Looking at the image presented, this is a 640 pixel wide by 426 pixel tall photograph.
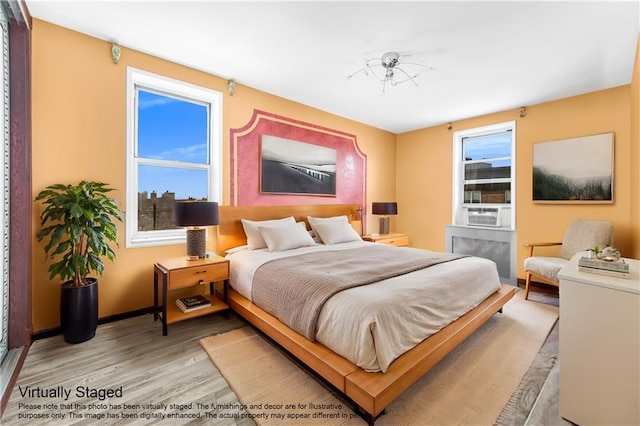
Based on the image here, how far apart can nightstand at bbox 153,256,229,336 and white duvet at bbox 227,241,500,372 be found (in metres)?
1.29

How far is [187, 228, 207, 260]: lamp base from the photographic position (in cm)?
282

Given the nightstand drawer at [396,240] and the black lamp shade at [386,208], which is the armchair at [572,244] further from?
the black lamp shade at [386,208]

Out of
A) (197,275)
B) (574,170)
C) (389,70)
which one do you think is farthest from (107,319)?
(574,170)

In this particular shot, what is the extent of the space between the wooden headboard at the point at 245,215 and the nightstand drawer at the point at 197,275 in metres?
0.60

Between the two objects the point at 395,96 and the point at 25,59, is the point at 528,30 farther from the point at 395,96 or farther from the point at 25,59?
the point at 25,59

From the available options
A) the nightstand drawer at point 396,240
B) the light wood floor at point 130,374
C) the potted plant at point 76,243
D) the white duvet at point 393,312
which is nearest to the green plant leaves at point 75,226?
the potted plant at point 76,243

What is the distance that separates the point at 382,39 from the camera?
8.27 feet

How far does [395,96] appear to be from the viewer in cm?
381

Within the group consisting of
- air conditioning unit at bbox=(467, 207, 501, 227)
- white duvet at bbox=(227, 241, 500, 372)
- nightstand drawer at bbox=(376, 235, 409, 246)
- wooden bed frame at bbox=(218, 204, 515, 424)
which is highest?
air conditioning unit at bbox=(467, 207, 501, 227)

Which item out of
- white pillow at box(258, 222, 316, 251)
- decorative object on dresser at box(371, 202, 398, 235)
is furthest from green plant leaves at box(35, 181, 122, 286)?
decorative object on dresser at box(371, 202, 398, 235)

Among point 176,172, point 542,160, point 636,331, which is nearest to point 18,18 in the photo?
point 176,172

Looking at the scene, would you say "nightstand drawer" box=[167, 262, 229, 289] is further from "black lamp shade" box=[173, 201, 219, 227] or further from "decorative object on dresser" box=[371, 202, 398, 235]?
"decorative object on dresser" box=[371, 202, 398, 235]

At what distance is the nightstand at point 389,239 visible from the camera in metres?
4.57

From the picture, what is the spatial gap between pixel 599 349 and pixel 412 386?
39.7 inches
